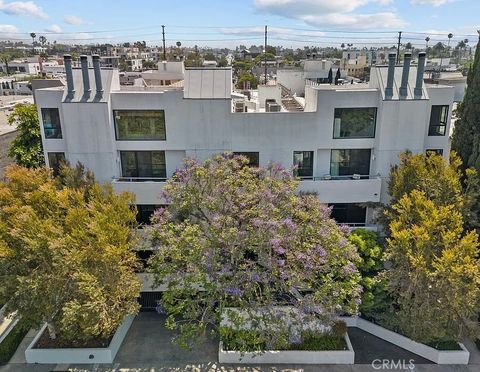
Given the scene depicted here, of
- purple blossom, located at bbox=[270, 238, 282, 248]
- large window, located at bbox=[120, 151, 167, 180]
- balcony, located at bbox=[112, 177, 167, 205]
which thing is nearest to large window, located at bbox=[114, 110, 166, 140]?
large window, located at bbox=[120, 151, 167, 180]

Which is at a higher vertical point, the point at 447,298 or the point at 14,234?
the point at 14,234

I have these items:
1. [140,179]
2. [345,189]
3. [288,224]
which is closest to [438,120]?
[345,189]

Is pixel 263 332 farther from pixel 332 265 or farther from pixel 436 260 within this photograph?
pixel 436 260

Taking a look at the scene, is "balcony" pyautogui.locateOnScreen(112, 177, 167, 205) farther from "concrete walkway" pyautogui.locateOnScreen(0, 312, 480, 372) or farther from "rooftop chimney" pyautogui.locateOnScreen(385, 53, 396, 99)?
"rooftop chimney" pyautogui.locateOnScreen(385, 53, 396, 99)

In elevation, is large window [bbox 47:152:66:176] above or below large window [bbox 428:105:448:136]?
below

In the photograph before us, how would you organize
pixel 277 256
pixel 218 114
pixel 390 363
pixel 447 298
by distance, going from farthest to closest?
pixel 218 114, pixel 390 363, pixel 277 256, pixel 447 298

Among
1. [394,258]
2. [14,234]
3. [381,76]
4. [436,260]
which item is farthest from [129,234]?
[381,76]
